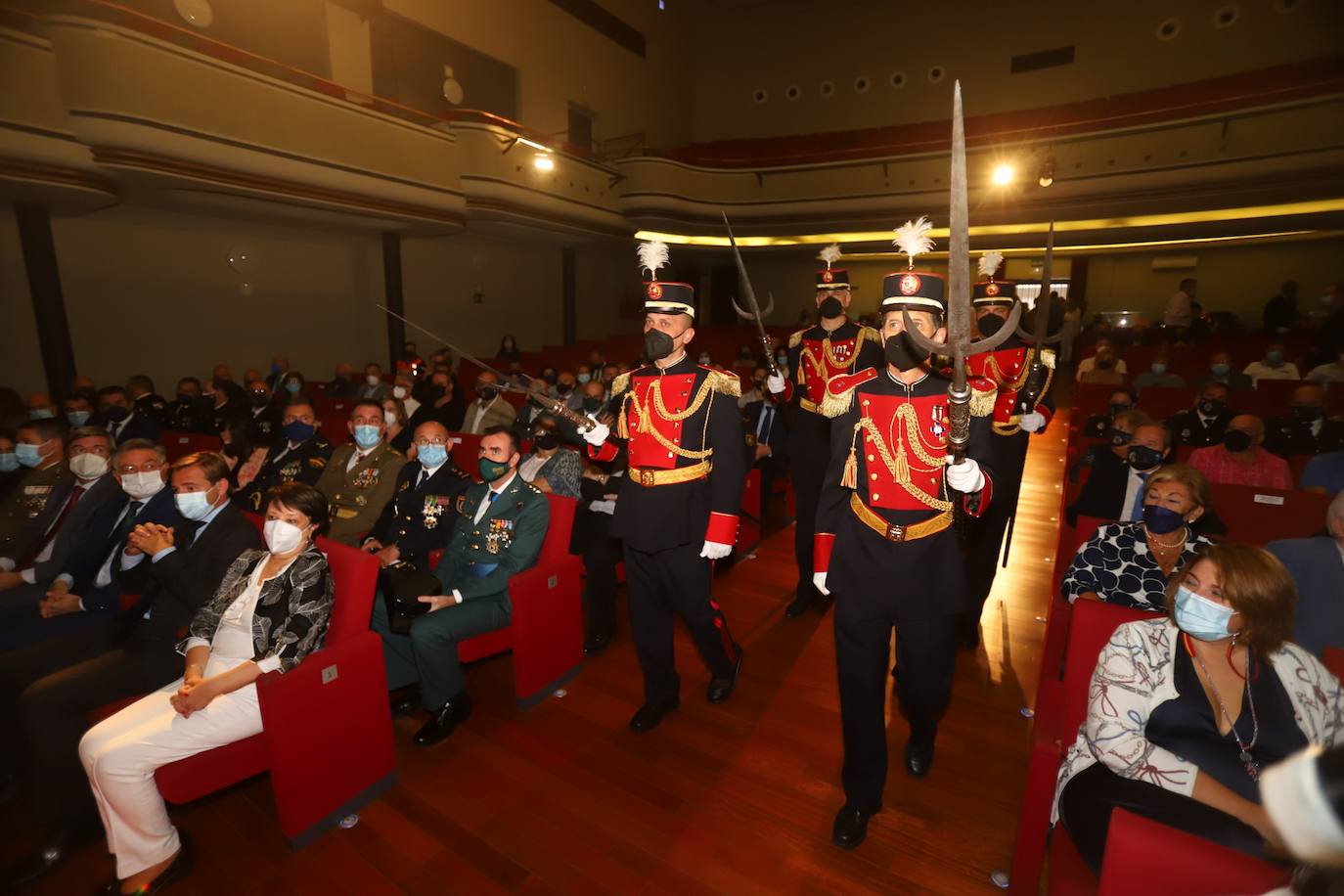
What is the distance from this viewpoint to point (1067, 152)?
34.4ft

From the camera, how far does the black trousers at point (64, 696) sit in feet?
7.02

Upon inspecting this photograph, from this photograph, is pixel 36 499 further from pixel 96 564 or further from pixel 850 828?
pixel 850 828

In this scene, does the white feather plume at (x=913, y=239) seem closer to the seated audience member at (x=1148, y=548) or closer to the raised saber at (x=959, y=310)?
the raised saber at (x=959, y=310)

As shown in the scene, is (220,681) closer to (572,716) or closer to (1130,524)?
(572,716)

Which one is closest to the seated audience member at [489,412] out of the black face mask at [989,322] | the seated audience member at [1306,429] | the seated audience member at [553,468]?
the seated audience member at [553,468]

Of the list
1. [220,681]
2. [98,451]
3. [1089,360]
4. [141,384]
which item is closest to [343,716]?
[220,681]

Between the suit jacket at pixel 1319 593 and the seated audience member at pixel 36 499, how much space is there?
5459 millimetres

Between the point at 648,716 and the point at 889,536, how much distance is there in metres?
1.50

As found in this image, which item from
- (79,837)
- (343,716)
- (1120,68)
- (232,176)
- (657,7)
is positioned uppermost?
(657,7)

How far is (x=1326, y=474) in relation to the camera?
3383 mm

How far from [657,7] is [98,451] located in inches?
694

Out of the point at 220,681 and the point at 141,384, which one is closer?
the point at 220,681

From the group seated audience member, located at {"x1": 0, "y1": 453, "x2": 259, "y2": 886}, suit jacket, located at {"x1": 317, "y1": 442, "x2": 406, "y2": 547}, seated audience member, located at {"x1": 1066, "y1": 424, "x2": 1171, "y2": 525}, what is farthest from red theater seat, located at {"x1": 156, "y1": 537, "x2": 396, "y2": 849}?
seated audience member, located at {"x1": 1066, "y1": 424, "x2": 1171, "y2": 525}

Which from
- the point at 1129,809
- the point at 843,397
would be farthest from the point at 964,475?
the point at 1129,809
